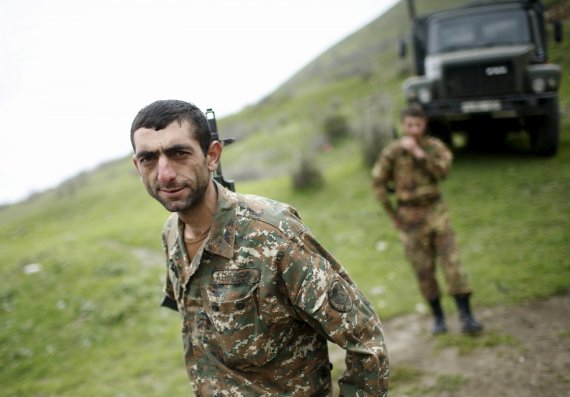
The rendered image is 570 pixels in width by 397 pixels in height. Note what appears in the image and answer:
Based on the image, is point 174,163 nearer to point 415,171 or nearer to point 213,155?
point 213,155

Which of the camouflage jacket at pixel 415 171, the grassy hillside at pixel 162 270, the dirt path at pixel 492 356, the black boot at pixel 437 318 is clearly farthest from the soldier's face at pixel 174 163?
the black boot at pixel 437 318

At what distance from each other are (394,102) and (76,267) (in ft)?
38.6

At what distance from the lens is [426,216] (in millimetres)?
3955

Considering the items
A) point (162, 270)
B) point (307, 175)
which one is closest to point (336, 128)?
point (307, 175)

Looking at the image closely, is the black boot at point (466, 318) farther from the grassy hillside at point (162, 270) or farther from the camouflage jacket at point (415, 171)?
the camouflage jacket at point (415, 171)

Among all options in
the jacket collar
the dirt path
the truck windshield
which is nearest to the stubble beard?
the jacket collar

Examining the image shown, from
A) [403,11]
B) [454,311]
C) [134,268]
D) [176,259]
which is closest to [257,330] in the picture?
[176,259]

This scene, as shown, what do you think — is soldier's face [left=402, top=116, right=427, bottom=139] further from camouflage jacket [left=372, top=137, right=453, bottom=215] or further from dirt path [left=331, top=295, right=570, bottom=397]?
dirt path [left=331, top=295, right=570, bottom=397]

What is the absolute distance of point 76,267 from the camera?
761 centimetres

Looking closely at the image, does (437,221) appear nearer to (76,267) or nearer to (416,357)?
(416,357)

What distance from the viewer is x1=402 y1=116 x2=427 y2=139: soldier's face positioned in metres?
4.00

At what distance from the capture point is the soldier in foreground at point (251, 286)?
1.60 metres

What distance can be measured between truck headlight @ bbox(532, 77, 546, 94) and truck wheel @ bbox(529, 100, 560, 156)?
296 millimetres

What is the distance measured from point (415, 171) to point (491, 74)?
15.7 feet
